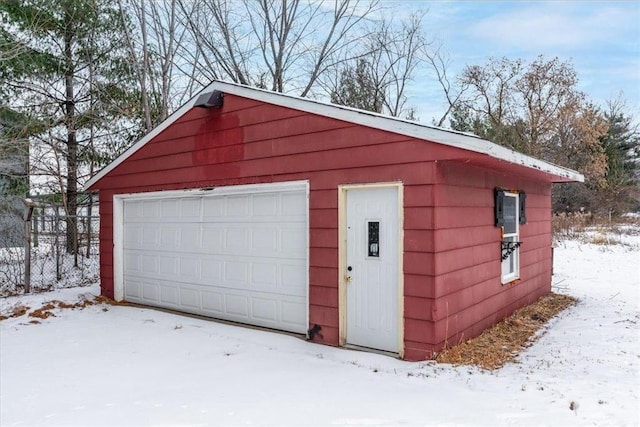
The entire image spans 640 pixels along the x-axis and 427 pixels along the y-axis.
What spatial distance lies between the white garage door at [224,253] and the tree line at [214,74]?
12.0 feet

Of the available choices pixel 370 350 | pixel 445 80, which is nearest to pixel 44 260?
pixel 370 350

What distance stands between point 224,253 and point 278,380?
2.75 meters

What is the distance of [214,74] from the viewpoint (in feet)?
49.4

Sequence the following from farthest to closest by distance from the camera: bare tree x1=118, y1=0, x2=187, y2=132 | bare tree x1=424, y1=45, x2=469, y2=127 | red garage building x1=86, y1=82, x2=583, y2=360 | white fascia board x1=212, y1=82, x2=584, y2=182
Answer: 1. bare tree x1=424, y1=45, x2=469, y2=127
2. bare tree x1=118, y1=0, x2=187, y2=132
3. red garage building x1=86, y1=82, x2=583, y2=360
4. white fascia board x1=212, y1=82, x2=584, y2=182

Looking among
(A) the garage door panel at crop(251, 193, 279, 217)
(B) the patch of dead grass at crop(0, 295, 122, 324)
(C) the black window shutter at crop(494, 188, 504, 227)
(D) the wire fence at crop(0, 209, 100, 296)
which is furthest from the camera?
(D) the wire fence at crop(0, 209, 100, 296)

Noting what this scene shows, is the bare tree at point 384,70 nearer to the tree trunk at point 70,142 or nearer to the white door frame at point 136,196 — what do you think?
the tree trunk at point 70,142

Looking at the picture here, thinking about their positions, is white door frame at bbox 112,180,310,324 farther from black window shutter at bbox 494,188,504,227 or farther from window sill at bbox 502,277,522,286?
window sill at bbox 502,277,522,286

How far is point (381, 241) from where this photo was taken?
16.2 ft

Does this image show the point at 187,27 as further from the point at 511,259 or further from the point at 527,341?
the point at 527,341

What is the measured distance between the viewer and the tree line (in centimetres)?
1126

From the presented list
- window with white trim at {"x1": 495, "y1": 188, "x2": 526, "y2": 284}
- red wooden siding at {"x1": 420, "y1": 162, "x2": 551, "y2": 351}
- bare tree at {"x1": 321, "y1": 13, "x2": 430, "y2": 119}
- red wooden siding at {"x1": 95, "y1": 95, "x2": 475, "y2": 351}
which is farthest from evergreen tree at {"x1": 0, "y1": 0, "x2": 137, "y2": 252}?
window with white trim at {"x1": 495, "y1": 188, "x2": 526, "y2": 284}

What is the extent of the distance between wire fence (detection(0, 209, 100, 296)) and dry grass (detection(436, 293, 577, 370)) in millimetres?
7393

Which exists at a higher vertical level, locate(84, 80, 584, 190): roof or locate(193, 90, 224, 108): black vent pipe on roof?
locate(193, 90, 224, 108): black vent pipe on roof

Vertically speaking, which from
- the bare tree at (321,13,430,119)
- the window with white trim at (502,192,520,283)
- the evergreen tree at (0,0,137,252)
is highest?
the bare tree at (321,13,430,119)
